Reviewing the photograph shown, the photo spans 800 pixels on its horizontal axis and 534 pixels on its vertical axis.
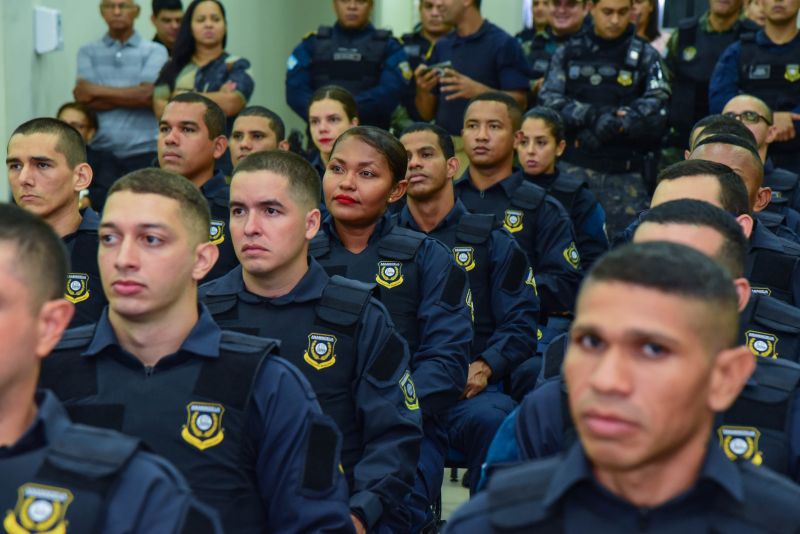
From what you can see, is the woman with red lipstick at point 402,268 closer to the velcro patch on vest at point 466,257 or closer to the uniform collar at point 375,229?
the uniform collar at point 375,229

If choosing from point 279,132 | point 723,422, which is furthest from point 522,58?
point 723,422

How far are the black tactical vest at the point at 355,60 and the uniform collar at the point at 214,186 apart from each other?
7.82 ft

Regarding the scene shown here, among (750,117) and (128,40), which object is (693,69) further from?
(128,40)

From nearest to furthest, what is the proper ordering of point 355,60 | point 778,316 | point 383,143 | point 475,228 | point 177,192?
point 177,192 → point 778,316 → point 383,143 → point 475,228 → point 355,60

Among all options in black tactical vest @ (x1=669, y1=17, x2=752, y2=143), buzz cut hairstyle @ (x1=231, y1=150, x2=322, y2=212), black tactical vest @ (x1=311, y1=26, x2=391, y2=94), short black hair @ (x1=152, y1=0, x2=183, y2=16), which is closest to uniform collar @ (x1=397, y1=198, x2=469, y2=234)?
buzz cut hairstyle @ (x1=231, y1=150, x2=322, y2=212)

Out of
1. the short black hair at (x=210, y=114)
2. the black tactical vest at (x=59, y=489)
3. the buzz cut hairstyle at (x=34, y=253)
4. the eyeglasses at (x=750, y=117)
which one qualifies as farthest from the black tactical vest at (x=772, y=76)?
the black tactical vest at (x=59, y=489)

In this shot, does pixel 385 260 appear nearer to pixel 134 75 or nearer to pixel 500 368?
pixel 500 368

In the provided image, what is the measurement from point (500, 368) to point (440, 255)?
636mm

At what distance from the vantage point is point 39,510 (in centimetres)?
211

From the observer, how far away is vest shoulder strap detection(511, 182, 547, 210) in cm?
598

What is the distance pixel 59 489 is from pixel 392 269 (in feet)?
8.37

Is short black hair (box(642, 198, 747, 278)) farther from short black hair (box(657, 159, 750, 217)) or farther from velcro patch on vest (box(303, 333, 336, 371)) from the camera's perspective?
velcro patch on vest (box(303, 333, 336, 371))

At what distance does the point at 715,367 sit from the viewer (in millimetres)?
1957

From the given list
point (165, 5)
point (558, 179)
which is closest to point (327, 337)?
point (558, 179)
